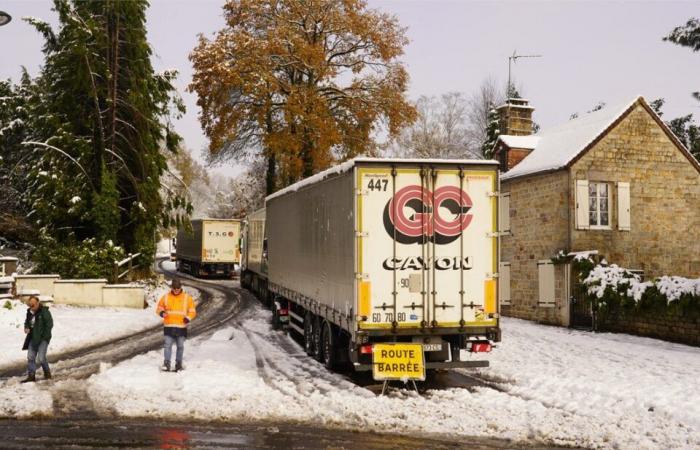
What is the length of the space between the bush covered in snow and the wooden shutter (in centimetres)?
1548

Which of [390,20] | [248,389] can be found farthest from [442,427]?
[390,20]

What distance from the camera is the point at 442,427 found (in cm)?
915

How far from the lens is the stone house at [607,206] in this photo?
23766mm

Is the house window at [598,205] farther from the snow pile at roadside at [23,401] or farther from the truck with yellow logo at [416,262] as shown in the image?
the snow pile at roadside at [23,401]

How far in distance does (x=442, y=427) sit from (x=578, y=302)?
14.8 metres

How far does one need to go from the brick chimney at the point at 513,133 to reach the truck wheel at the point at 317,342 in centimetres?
1569

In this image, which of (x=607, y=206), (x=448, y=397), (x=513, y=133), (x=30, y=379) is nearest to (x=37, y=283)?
(x=30, y=379)

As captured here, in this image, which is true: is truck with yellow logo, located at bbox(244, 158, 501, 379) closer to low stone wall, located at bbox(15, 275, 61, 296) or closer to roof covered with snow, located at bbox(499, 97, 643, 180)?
roof covered with snow, located at bbox(499, 97, 643, 180)

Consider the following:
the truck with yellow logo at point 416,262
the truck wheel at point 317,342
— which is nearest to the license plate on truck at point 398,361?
the truck with yellow logo at point 416,262

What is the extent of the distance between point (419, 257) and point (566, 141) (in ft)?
53.6

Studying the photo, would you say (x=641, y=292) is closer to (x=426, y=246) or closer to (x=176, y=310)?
(x=426, y=246)

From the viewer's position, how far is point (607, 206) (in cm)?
2428

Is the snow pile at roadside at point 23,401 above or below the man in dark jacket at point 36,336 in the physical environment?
below

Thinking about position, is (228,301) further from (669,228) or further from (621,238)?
(669,228)
